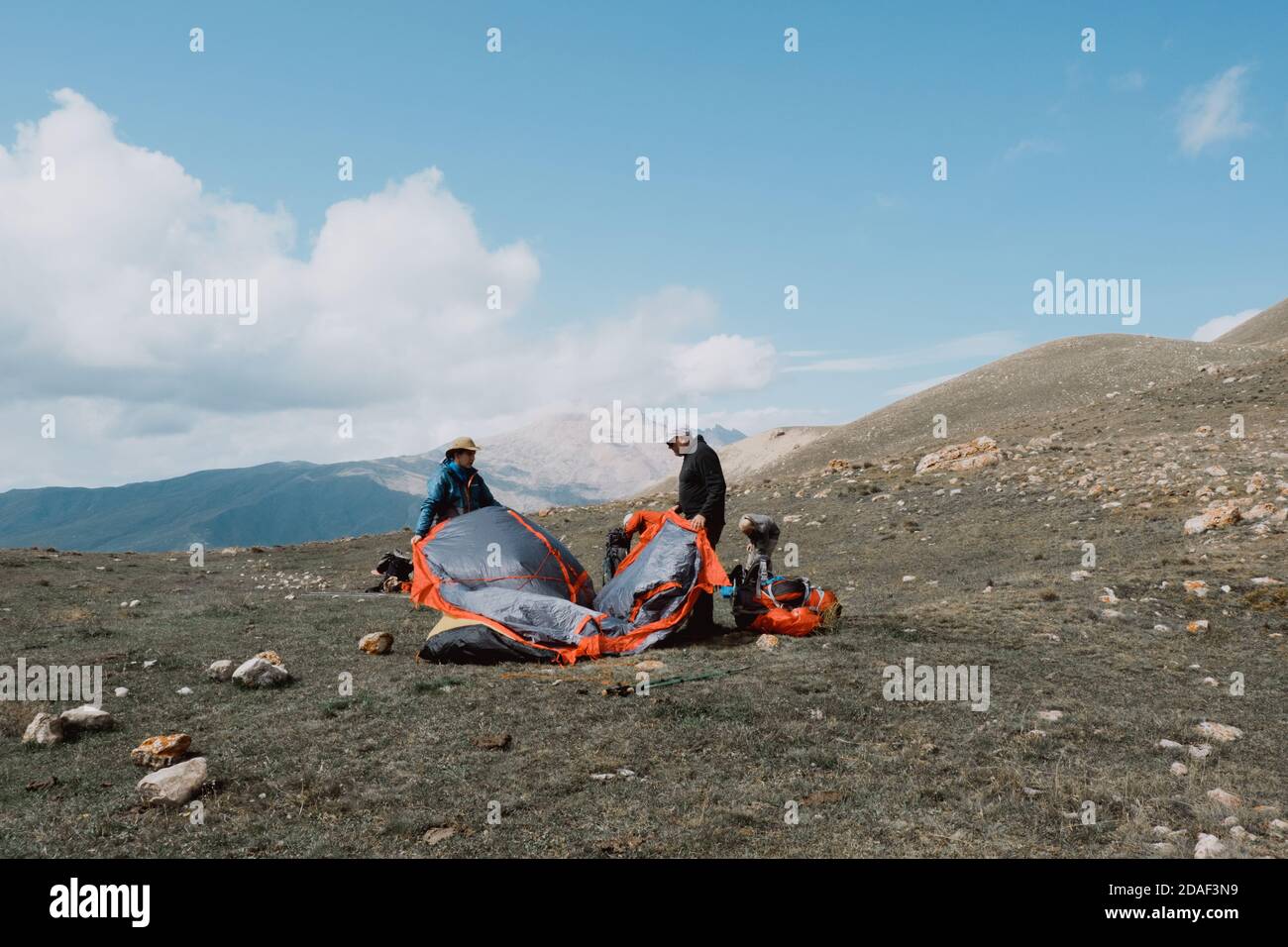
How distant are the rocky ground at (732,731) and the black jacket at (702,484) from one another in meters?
1.85

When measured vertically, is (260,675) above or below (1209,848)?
above

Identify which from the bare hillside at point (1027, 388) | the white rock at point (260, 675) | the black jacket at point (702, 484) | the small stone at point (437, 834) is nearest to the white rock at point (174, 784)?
the small stone at point (437, 834)

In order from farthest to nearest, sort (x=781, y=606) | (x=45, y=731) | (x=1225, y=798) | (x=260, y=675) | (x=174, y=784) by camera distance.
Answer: (x=781, y=606), (x=260, y=675), (x=45, y=731), (x=1225, y=798), (x=174, y=784)

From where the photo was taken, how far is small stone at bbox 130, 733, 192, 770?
5.91m

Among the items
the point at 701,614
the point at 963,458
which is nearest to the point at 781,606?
the point at 701,614

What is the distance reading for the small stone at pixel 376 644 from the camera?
9969 mm

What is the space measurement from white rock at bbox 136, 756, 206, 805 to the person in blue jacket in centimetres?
600

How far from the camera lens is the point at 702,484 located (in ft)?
35.9

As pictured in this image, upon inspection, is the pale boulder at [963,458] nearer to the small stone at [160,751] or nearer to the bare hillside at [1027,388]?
the bare hillside at [1027,388]

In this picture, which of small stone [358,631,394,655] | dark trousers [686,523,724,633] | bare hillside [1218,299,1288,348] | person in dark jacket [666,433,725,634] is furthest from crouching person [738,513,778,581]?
bare hillside [1218,299,1288,348]

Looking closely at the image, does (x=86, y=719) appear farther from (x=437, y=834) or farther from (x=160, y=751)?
(x=437, y=834)

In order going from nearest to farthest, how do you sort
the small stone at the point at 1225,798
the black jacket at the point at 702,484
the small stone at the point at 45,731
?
the small stone at the point at 1225,798 → the small stone at the point at 45,731 → the black jacket at the point at 702,484

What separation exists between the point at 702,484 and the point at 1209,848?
23.2ft

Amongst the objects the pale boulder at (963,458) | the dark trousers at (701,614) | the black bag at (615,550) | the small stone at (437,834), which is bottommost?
the small stone at (437,834)
